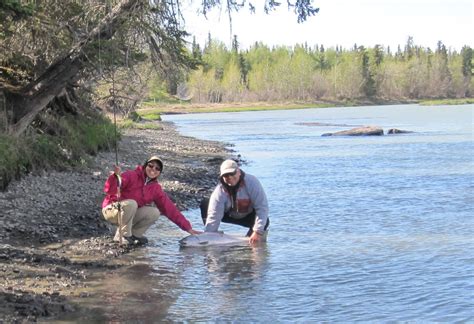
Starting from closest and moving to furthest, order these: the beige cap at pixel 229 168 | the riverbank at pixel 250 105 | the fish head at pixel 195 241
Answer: the beige cap at pixel 229 168, the fish head at pixel 195 241, the riverbank at pixel 250 105

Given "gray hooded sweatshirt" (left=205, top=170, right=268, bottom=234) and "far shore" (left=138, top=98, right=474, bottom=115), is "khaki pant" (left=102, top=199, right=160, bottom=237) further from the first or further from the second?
"far shore" (left=138, top=98, right=474, bottom=115)

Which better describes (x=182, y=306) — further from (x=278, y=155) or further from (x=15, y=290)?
(x=278, y=155)

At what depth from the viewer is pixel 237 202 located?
987 centimetres

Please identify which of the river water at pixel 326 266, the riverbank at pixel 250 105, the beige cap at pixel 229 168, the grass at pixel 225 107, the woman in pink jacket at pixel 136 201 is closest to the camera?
the river water at pixel 326 266

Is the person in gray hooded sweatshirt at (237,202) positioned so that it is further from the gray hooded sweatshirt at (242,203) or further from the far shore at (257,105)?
the far shore at (257,105)

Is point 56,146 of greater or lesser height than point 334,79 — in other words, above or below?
below

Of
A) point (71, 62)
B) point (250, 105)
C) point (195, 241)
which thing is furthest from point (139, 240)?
point (250, 105)

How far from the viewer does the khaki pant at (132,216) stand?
9.73 m

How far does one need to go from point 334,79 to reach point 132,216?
118m

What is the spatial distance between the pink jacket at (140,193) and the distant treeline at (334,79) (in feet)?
350

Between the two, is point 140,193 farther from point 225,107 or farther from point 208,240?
point 225,107

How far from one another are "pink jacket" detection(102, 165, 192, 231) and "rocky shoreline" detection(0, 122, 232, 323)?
718mm

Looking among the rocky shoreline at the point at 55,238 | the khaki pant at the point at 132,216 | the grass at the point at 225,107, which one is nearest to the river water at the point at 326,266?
the khaki pant at the point at 132,216

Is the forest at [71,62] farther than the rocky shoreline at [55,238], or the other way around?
the forest at [71,62]
